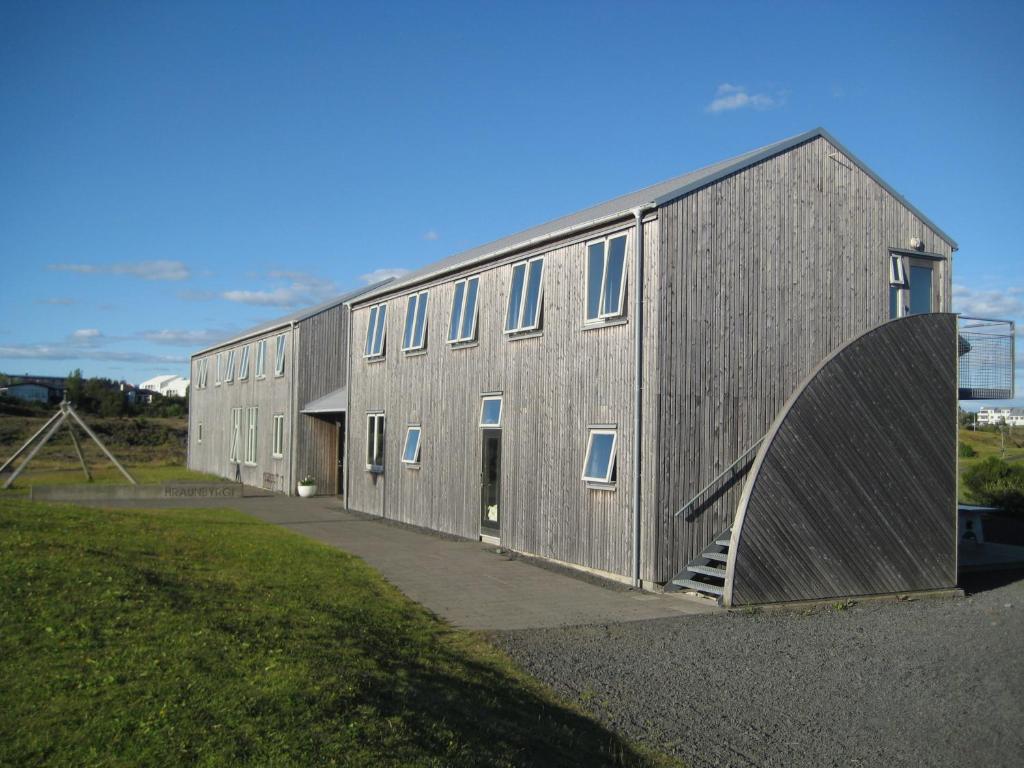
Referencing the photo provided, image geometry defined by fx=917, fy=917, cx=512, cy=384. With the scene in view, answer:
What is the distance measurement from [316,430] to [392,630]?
21.4m

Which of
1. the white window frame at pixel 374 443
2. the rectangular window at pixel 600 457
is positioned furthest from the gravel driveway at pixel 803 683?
the white window frame at pixel 374 443

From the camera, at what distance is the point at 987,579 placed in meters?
16.1

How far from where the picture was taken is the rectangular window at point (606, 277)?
46.5 feet

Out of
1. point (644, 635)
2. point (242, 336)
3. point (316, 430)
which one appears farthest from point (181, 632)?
point (242, 336)

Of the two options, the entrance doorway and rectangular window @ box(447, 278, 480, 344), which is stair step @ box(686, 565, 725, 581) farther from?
rectangular window @ box(447, 278, 480, 344)

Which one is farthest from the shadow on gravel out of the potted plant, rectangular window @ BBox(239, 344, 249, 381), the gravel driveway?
rectangular window @ BBox(239, 344, 249, 381)

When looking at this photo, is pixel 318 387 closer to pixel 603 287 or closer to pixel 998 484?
pixel 603 287

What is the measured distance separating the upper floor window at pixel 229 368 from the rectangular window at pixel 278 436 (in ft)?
23.2

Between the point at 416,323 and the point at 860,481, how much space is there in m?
11.4

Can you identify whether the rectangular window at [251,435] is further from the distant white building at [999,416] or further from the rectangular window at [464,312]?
the distant white building at [999,416]

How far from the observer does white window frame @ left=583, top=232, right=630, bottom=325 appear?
1403cm

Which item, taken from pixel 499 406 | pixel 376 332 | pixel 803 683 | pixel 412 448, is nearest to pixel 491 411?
pixel 499 406

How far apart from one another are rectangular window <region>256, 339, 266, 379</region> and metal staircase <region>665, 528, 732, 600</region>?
23.6m

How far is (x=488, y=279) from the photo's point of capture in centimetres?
1844
